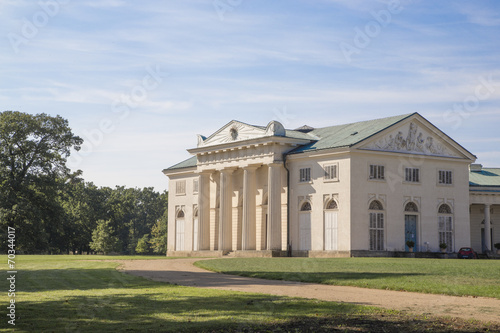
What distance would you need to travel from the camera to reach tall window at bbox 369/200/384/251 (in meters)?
57.1

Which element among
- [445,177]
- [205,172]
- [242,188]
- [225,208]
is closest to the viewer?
[445,177]

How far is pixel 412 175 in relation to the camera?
195 feet

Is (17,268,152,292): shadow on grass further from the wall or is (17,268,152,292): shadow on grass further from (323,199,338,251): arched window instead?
the wall

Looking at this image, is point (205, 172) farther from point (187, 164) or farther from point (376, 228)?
point (376, 228)

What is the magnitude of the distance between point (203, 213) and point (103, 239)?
3735 cm

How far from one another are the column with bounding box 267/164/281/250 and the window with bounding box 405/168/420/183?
37.4ft

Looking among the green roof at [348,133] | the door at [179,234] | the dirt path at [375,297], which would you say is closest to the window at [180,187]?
the door at [179,234]

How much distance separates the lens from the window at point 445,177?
2406 inches

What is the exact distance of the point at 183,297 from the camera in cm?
2052

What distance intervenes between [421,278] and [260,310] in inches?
458

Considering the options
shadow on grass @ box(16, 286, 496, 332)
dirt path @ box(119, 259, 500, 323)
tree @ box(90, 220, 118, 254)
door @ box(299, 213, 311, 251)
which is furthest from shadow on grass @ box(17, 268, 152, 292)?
tree @ box(90, 220, 118, 254)

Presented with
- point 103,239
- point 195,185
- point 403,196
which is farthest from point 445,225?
point 103,239

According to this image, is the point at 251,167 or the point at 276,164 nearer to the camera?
the point at 276,164

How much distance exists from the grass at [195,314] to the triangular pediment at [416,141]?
123ft
